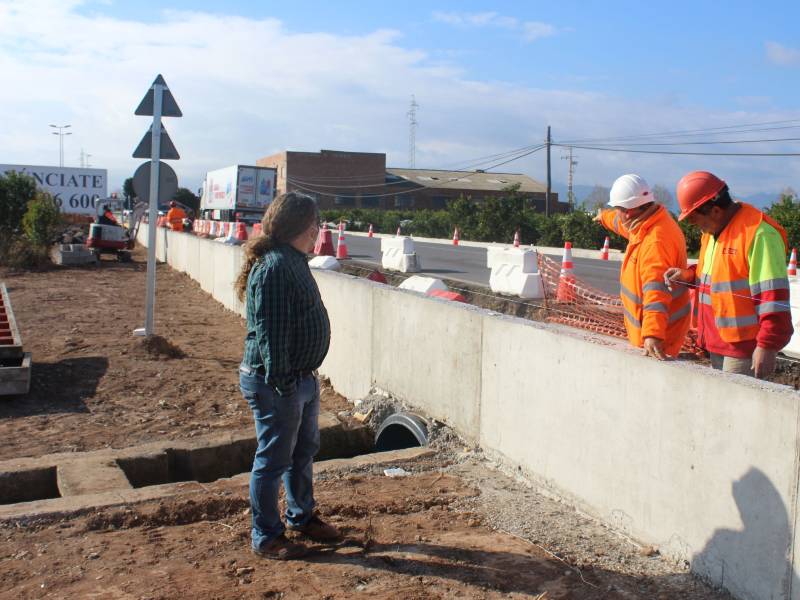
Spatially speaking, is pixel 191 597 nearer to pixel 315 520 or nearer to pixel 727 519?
pixel 315 520

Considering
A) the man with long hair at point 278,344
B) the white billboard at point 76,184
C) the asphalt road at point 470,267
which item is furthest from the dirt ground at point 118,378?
the white billboard at point 76,184

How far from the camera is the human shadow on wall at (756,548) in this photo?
315cm

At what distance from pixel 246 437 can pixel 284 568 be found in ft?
8.99

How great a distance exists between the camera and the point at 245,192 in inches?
1662

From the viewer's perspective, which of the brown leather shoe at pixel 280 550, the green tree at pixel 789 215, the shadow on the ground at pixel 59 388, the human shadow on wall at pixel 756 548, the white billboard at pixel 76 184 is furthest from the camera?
the white billboard at pixel 76 184

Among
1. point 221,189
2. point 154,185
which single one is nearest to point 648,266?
point 154,185

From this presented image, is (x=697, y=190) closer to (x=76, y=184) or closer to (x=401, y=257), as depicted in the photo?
(x=401, y=257)

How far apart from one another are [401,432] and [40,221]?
19.4 meters

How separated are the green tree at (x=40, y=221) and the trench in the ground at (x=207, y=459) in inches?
731

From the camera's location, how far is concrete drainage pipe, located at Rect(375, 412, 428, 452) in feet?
20.0

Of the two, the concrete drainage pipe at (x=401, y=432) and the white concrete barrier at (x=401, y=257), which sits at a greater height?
the white concrete barrier at (x=401, y=257)

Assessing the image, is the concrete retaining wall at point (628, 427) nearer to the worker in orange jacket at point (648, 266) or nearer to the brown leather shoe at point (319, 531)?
the worker in orange jacket at point (648, 266)

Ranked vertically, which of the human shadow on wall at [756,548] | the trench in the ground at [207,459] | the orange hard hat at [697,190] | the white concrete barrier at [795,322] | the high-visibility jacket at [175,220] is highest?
the high-visibility jacket at [175,220]

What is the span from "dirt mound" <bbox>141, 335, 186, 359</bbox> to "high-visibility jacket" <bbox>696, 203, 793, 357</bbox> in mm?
7268
